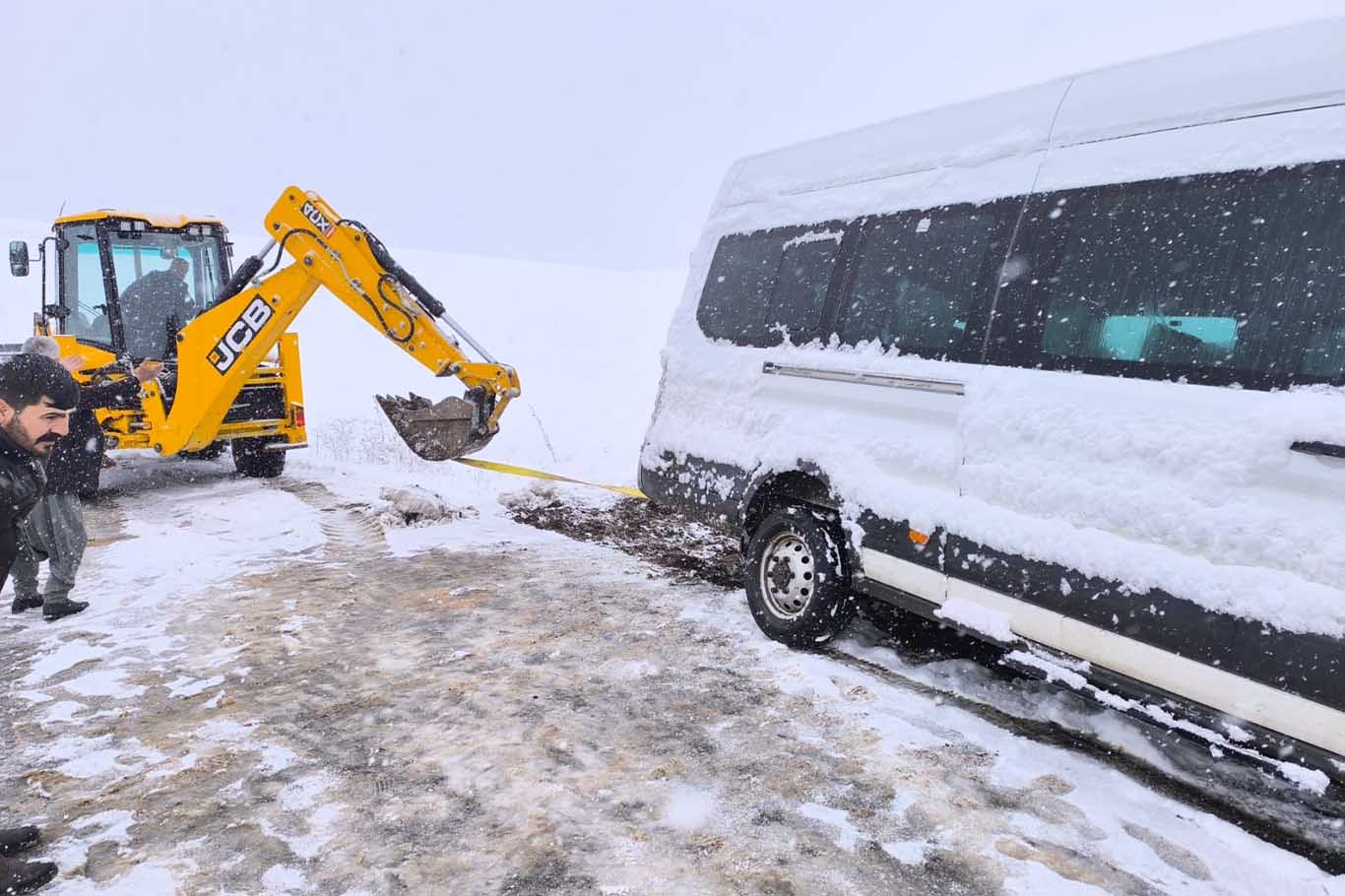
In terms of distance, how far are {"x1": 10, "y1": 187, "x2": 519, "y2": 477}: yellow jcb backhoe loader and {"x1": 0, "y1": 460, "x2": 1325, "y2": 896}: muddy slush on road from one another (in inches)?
103

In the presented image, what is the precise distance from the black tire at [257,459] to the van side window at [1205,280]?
8660mm

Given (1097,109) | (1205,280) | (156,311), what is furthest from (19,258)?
(1205,280)

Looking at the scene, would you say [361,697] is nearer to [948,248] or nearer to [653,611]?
[653,611]

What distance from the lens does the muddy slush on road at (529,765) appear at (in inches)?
109

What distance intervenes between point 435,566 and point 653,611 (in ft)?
6.59

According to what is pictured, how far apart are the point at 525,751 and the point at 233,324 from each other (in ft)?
19.7

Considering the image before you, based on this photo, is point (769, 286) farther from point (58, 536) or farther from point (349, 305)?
point (58, 536)

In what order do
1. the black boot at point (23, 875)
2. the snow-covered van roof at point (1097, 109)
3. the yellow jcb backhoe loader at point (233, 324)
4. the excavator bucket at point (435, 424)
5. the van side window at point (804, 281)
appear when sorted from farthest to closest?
the yellow jcb backhoe loader at point (233, 324) → the excavator bucket at point (435, 424) → the van side window at point (804, 281) → the snow-covered van roof at point (1097, 109) → the black boot at point (23, 875)

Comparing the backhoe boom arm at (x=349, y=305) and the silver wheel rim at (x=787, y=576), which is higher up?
the backhoe boom arm at (x=349, y=305)

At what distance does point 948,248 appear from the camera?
394 cm

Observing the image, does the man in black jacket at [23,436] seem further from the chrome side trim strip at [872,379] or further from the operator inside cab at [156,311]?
the operator inside cab at [156,311]

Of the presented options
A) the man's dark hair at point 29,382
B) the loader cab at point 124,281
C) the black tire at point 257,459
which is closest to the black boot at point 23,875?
the man's dark hair at point 29,382

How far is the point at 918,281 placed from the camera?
13.3 feet

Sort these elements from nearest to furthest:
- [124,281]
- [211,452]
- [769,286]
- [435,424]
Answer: [769,286] → [435,424] → [124,281] → [211,452]
